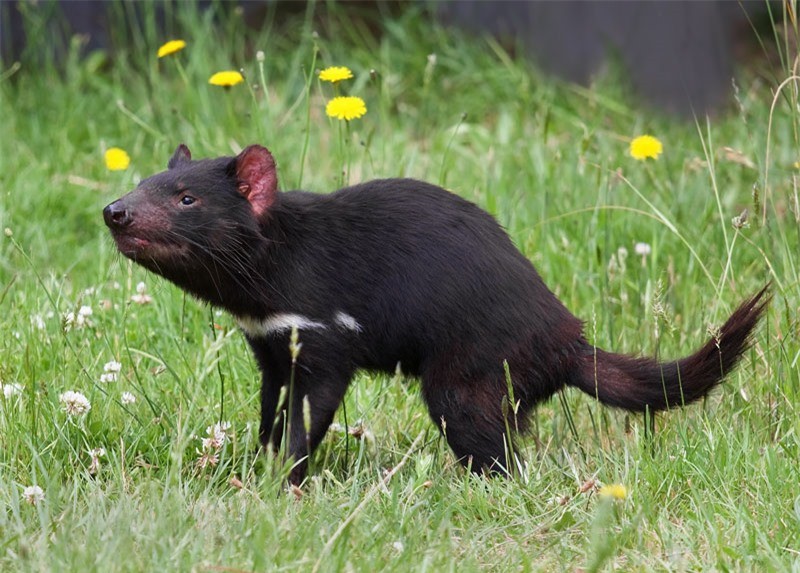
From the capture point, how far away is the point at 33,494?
2.95 metres

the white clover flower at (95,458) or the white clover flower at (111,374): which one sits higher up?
the white clover flower at (111,374)

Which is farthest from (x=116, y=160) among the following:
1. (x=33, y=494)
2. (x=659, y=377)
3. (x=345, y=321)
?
(x=659, y=377)

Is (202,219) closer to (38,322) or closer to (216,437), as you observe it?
(216,437)

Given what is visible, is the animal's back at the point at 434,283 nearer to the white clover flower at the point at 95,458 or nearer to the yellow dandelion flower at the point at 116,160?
the white clover flower at the point at 95,458

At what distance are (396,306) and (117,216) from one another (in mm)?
773

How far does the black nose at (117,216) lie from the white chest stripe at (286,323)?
45cm

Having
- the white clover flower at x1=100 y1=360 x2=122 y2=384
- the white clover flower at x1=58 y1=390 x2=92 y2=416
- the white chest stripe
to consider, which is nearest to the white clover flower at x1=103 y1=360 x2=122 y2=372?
the white clover flower at x1=100 y1=360 x2=122 y2=384

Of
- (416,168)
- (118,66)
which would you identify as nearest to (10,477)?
(416,168)

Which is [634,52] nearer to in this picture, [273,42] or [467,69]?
[467,69]

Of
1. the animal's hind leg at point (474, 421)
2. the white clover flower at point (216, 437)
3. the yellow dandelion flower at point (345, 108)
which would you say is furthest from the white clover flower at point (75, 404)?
the yellow dandelion flower at point (345, 108)

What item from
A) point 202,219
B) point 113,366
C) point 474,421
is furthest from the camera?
point 113,366

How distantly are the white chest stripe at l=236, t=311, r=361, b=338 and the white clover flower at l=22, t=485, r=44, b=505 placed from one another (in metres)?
0.71

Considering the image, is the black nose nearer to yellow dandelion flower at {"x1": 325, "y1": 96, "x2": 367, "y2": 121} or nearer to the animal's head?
the animal's head

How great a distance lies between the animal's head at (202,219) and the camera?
123 inches
